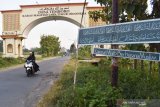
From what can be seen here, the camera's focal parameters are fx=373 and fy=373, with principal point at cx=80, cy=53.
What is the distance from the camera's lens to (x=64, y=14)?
30172 millimetres

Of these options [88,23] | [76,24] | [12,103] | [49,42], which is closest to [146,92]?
[12,103]

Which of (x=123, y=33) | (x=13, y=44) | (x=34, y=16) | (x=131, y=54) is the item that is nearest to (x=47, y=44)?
(x=13, y=44)

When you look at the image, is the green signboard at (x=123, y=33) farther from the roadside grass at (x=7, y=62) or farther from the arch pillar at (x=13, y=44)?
the arch pillar at (x=13, y=44)

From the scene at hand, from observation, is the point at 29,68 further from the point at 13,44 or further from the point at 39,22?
the point at 13,44

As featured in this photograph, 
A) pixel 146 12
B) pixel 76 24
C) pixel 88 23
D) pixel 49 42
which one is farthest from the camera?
pixel 49 42

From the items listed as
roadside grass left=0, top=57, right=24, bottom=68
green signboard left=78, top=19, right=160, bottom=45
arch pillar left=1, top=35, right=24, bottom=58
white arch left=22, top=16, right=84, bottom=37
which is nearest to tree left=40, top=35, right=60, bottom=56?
arch pillar left=1, top=35, right=24, bottom=58

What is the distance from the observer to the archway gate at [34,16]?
30062 mm

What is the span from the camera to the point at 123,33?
7258 millimetres

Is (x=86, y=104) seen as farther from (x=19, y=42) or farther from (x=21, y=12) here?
(x=19, y=42)

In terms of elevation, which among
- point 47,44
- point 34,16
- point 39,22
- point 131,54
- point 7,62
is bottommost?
point 7,62

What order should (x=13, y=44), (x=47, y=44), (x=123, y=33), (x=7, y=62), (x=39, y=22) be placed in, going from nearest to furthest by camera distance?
(x=123, y=33) < (x=7, y=62) < (x=39, y=22) < (x=13, y=44) < (x=47, y=44)

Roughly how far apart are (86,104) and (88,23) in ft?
70.9

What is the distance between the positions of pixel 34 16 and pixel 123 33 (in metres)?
24.2

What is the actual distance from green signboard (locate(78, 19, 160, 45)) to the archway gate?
20.3 meters
